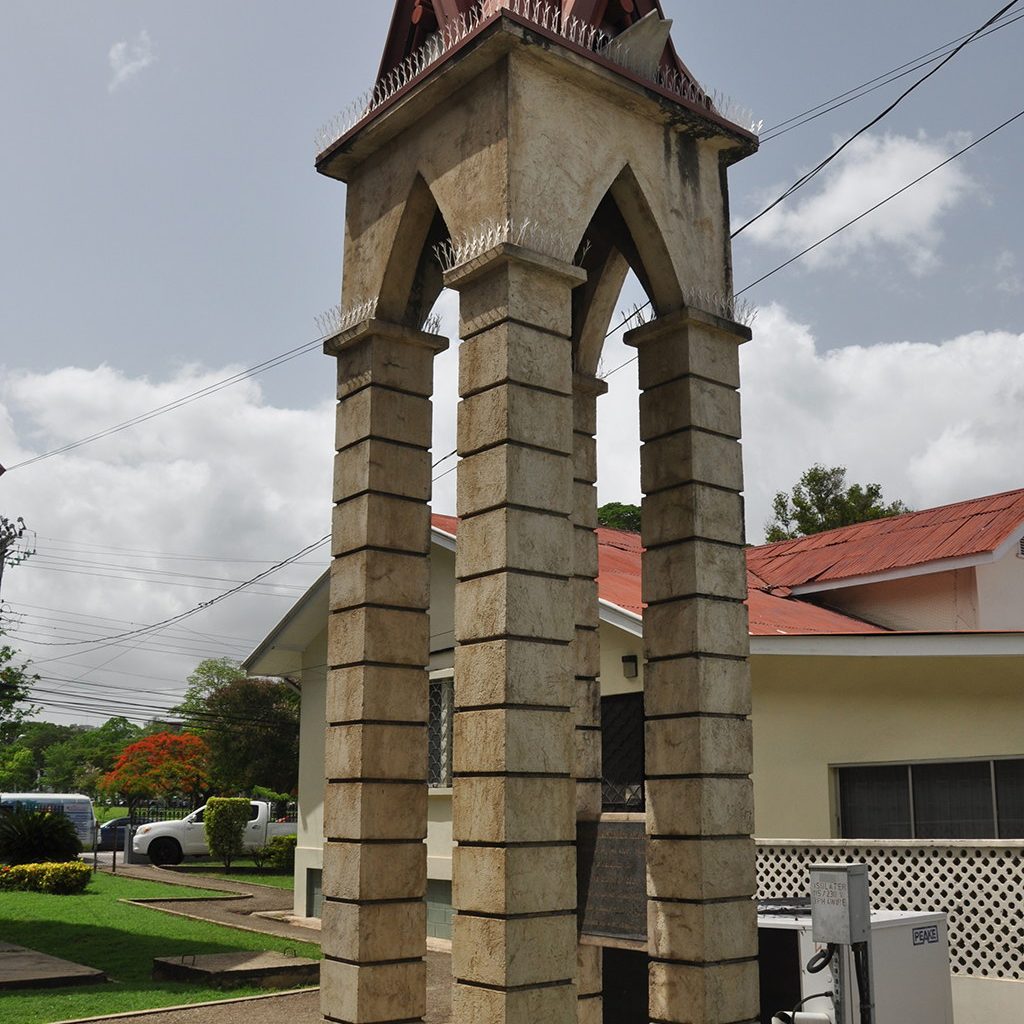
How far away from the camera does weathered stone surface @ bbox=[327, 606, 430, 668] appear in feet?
26.5

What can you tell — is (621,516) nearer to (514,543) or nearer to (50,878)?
(50,878)

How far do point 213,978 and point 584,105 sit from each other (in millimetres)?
10186

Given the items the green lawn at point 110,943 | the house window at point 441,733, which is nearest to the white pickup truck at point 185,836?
the green lawn at point 110,943

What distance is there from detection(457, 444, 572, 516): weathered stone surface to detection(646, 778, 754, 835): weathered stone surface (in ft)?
6.30

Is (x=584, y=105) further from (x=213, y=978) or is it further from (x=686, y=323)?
(x=213, y=978)

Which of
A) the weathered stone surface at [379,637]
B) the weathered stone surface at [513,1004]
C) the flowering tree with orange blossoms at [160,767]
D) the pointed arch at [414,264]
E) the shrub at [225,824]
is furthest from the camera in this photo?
the flowering tree with orange blossoms at [160,767]

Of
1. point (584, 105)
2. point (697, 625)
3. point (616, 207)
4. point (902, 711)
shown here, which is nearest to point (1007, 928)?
point (902, 711)

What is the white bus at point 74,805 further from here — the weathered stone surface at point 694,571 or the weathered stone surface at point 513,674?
the weathered stone surface at point 513,674

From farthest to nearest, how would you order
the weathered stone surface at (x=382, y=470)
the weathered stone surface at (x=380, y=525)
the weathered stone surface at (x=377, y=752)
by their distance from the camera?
the weathered stone surface at (x=382, y=470) < the weathered stone surface at (x=380, y=525) < the weathered stone surface at (x=377, y=752)

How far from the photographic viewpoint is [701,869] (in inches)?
292

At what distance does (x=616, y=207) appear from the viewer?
862 centimetres

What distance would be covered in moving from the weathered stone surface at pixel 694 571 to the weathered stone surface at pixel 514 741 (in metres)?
1.33

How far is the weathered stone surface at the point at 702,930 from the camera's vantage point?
7340mm

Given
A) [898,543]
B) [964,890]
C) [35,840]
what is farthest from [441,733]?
[35,840]
